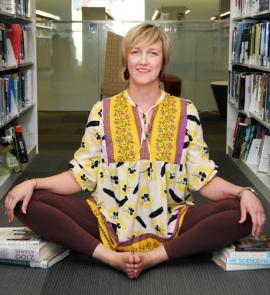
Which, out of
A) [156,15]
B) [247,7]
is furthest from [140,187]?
[156,15]

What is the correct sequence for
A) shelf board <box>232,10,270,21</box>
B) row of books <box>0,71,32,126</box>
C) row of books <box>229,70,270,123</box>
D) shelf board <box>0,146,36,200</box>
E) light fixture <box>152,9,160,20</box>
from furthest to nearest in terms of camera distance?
light fixture <box>152,9,160,20</box> → shelf board <box>232,10,270,21</box> → row of books <box>229,70,270,123</box> → row of books <box>0,71,32,126</box> → shelf board <box>0,146,36,200</box>

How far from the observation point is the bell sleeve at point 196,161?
223cm

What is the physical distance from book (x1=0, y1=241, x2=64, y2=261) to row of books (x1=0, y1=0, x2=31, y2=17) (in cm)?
191

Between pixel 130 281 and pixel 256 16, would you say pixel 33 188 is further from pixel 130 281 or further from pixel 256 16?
pixel 256 16

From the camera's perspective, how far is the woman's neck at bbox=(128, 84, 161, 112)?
88.7 inches

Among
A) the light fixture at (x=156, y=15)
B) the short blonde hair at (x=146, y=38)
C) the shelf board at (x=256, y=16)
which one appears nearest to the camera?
the short blonde hair at (x=146, y=38)

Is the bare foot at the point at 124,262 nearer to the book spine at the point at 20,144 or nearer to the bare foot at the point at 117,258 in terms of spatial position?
the bare foot at the point at 117,258

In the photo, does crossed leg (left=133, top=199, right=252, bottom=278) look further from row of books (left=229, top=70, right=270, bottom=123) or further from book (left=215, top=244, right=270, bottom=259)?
row of books (left=229, top=70, right=270, bottom=123)

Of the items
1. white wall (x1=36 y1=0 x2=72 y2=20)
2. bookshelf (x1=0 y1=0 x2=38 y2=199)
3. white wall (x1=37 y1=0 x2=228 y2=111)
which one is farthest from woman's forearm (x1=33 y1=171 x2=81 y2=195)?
white wall (x1=36 y1=0 x2=72 y2=20)

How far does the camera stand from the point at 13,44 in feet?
13.9

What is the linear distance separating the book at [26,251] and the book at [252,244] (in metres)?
0.75

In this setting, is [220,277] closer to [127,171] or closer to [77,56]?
[127,171]

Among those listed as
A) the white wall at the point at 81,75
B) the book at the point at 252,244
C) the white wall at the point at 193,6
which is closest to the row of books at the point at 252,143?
the book at the point at 252,244

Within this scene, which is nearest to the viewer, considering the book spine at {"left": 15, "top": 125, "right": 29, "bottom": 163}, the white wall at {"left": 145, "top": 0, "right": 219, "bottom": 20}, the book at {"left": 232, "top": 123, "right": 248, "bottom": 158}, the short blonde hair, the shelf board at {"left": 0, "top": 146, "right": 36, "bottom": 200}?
the short blonde hair
